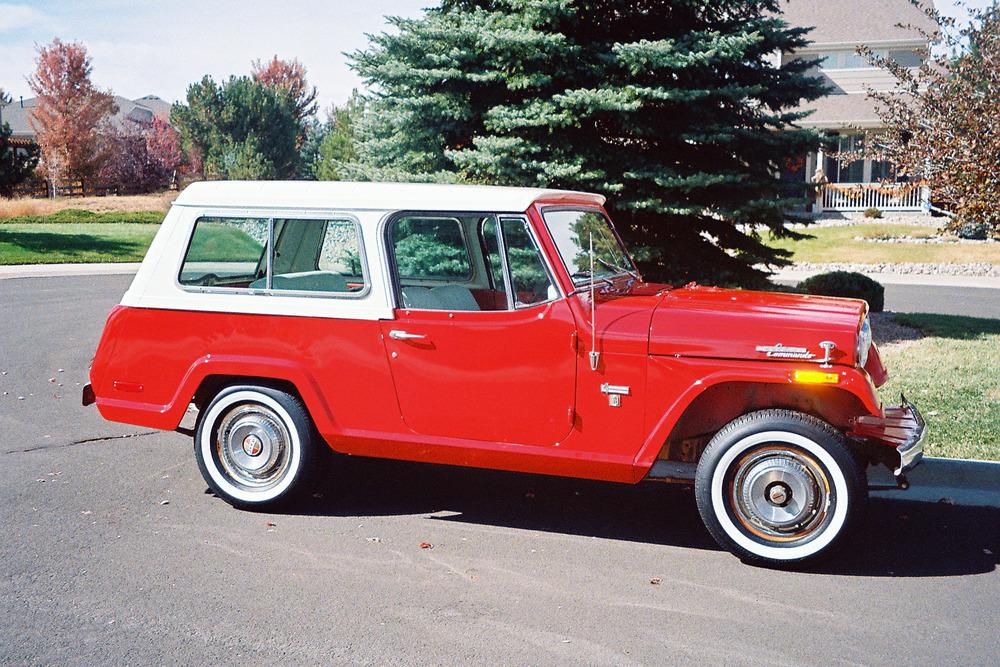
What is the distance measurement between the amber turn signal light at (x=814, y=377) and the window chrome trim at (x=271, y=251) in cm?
246

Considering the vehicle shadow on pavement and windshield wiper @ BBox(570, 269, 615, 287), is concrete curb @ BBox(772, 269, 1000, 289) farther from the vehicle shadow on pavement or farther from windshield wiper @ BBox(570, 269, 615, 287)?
windshield wiper @ BBox(570, 269, 615, 287)

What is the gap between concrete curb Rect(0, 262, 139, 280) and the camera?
2219cm

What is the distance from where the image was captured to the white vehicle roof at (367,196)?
17.5ft

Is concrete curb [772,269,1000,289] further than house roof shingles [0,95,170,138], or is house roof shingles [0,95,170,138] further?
house roof shingles [0,95,170,138]

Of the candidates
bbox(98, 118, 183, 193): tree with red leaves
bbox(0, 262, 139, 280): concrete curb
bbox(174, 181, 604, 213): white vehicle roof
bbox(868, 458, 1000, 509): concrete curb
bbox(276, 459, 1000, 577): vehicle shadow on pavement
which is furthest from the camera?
bbox(98, 118, 183, 193): tree with red leaves

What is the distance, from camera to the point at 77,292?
18.5 metres

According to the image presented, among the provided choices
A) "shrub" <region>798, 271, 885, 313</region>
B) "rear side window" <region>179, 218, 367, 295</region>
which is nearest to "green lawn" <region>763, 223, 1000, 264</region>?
"shrub" <region>798, 271, 885, 313</region>

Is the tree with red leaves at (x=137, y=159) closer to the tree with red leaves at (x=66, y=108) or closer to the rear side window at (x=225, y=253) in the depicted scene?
the tree with red leaves at (x=66, y=108)

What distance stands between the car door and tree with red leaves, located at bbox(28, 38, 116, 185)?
41336 millimetres

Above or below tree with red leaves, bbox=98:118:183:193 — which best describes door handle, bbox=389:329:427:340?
below

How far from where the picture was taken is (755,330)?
4.90 metres

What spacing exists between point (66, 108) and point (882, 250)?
114ft

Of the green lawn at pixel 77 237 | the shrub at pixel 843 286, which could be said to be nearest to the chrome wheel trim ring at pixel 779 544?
the shrub at pixel 843 286

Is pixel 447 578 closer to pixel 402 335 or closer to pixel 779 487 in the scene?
pixel 402 335
